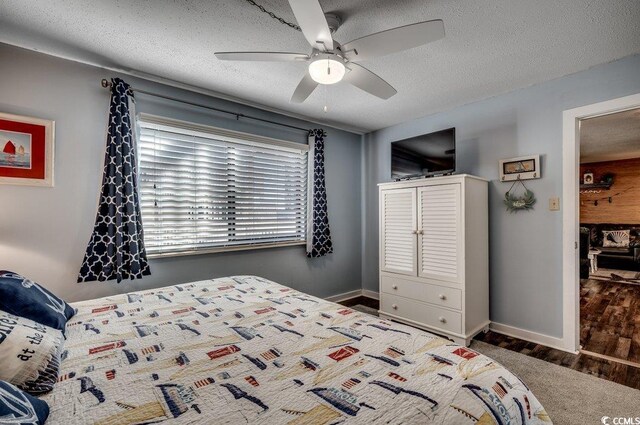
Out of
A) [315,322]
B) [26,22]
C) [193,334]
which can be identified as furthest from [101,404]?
[26,22]

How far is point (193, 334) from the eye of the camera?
1429 millimetres

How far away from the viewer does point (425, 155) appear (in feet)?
10.6

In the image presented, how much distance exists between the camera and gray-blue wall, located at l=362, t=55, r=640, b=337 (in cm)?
260

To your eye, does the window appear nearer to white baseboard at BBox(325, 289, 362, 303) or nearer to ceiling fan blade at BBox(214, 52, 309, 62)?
white baseboard at BBox(325, 289, 362, 303)

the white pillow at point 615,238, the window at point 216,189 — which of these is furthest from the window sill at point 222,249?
the white pillow at point 615,238

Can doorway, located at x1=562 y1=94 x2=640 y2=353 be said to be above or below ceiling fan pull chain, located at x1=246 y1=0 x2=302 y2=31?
below

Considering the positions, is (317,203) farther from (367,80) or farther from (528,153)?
(528,153)

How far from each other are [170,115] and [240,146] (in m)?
0.72

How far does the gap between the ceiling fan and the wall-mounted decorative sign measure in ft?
5.70

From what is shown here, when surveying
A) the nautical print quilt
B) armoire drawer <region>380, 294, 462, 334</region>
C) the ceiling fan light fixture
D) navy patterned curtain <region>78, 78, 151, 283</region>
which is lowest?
armoire drawer <region>380, 294, 462, 334</region>

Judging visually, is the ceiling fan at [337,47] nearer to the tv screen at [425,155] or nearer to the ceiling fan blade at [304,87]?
the ceiling fan blade at [304,87]

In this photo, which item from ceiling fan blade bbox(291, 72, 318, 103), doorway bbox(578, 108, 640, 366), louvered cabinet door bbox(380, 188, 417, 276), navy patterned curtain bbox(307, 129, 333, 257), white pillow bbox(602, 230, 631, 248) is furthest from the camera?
white pillow bbox(602, 230, 631, 248)

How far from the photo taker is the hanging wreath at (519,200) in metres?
2.88

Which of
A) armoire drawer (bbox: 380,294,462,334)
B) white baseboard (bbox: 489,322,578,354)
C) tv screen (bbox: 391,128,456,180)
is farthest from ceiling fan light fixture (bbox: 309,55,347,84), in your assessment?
white baseboard (bbox: 489,322,578,354)
